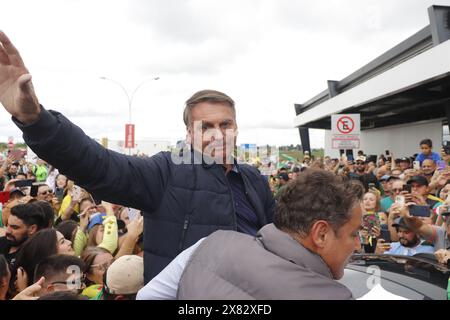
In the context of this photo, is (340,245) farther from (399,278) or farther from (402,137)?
(402,137)

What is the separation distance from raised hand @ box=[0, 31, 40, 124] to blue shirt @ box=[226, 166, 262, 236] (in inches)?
32.1

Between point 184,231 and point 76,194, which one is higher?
point 76,194

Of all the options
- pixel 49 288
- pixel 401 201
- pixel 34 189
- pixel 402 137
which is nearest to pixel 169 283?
pixel 49 288

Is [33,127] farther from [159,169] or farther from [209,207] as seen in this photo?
[209,207]

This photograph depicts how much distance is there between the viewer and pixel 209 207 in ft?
5.22

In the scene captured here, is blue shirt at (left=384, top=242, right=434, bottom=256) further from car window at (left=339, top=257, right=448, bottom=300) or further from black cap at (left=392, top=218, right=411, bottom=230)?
car window at (left=339, top=257, right=448, bottom=300)

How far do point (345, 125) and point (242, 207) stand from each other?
8.70 metres

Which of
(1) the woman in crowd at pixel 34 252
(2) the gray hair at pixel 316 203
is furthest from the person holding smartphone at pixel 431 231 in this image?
(1) the woman in crowd at pixel 34 252

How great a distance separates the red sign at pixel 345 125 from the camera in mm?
9805

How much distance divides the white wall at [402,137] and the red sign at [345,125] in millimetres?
5980

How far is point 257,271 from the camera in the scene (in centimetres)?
104

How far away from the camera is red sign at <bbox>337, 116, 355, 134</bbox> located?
980cm

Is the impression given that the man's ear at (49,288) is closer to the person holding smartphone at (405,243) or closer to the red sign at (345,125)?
the person holding smartphone at (405,243)
